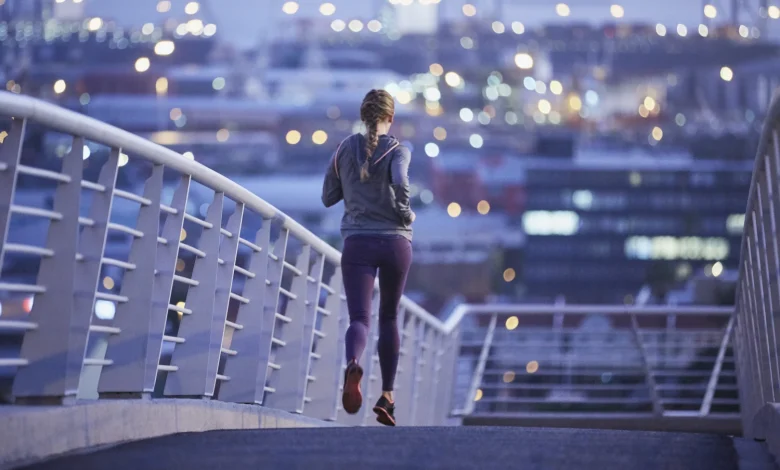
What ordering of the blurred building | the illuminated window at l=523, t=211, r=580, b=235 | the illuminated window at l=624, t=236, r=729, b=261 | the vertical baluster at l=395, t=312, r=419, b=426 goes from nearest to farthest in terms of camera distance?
the vertical baluster at l=395, t=312, r=419, b=426 < the blurred building < the illuminated window at l=523, t=211, r=580, b=235 < the illuminated window at l=624, t=236, r=729, b=261

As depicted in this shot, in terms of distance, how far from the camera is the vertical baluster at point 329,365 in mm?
5207

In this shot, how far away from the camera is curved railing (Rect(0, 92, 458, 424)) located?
2.75 metres

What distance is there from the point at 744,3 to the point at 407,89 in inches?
1603

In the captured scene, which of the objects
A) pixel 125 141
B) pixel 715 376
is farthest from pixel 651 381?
pixel 125 141

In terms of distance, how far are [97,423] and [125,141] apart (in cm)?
54

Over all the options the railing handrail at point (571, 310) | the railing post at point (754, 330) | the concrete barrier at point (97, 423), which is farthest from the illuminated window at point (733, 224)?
the concrete barrier at point (97, 423)

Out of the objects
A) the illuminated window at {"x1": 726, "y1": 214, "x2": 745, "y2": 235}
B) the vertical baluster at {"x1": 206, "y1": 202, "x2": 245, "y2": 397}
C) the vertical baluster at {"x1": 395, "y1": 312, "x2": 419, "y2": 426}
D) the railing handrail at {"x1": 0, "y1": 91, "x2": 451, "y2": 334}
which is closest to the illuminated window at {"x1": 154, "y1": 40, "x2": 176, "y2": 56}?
the illuminated window at {"x1": 726, "y1": 214, "x2": 745, "y2": 235}

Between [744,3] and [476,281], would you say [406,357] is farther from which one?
[744,3]

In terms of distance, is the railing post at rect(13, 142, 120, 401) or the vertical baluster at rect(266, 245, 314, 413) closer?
the railing post at rect(13, 142, 120, 401)

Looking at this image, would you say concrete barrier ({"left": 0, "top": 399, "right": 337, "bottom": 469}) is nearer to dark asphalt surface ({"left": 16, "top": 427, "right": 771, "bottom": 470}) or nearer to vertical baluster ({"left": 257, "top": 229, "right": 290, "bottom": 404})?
dark asphalt surface ({"left": 16, "top": 427, "right": 771, "bottom": 470})

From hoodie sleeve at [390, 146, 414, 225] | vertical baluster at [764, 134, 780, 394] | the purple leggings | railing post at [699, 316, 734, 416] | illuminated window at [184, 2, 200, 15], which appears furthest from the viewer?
illuminated window at [184, 2, 200, 15]

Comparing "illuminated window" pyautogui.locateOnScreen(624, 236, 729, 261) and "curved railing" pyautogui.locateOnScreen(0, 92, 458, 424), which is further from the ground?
"illuminated window" pyautogui.locateOnScreen(624, 236, 729, 261)

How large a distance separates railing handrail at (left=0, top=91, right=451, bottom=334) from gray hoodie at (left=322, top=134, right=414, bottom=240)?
0.67 feet

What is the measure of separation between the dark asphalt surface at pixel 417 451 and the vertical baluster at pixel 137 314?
0.52 ft
